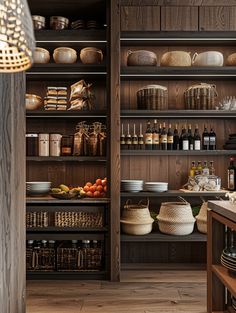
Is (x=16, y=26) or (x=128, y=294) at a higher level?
(x=16, y=26)

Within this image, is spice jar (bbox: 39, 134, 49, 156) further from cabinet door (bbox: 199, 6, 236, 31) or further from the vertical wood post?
cabinet door (bbox: 199, 6, 236, 31)

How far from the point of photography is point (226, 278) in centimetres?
214

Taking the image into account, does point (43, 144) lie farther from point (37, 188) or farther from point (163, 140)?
point (163, 140)

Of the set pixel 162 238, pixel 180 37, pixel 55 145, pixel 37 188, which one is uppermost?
pixel 180 37

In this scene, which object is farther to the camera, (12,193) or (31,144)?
(31,144)

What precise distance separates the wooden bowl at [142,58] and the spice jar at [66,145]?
95 cm

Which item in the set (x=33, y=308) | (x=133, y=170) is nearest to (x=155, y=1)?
(x=133, y=170)

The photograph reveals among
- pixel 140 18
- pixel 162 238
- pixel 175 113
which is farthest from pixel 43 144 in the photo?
pixel 140 18

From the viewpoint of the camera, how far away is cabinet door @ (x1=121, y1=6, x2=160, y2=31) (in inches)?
147

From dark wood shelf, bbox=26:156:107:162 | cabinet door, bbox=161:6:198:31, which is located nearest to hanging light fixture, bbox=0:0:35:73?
dark wood shelf, bbox=26:156:107:162

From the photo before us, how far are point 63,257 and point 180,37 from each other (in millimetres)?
2397

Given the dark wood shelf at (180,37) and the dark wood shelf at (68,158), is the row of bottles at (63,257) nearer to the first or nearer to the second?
the dark wood shelf at (68,158)

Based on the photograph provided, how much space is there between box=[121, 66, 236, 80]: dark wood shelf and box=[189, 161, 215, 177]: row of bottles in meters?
0.90

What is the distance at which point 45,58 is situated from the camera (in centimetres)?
367
